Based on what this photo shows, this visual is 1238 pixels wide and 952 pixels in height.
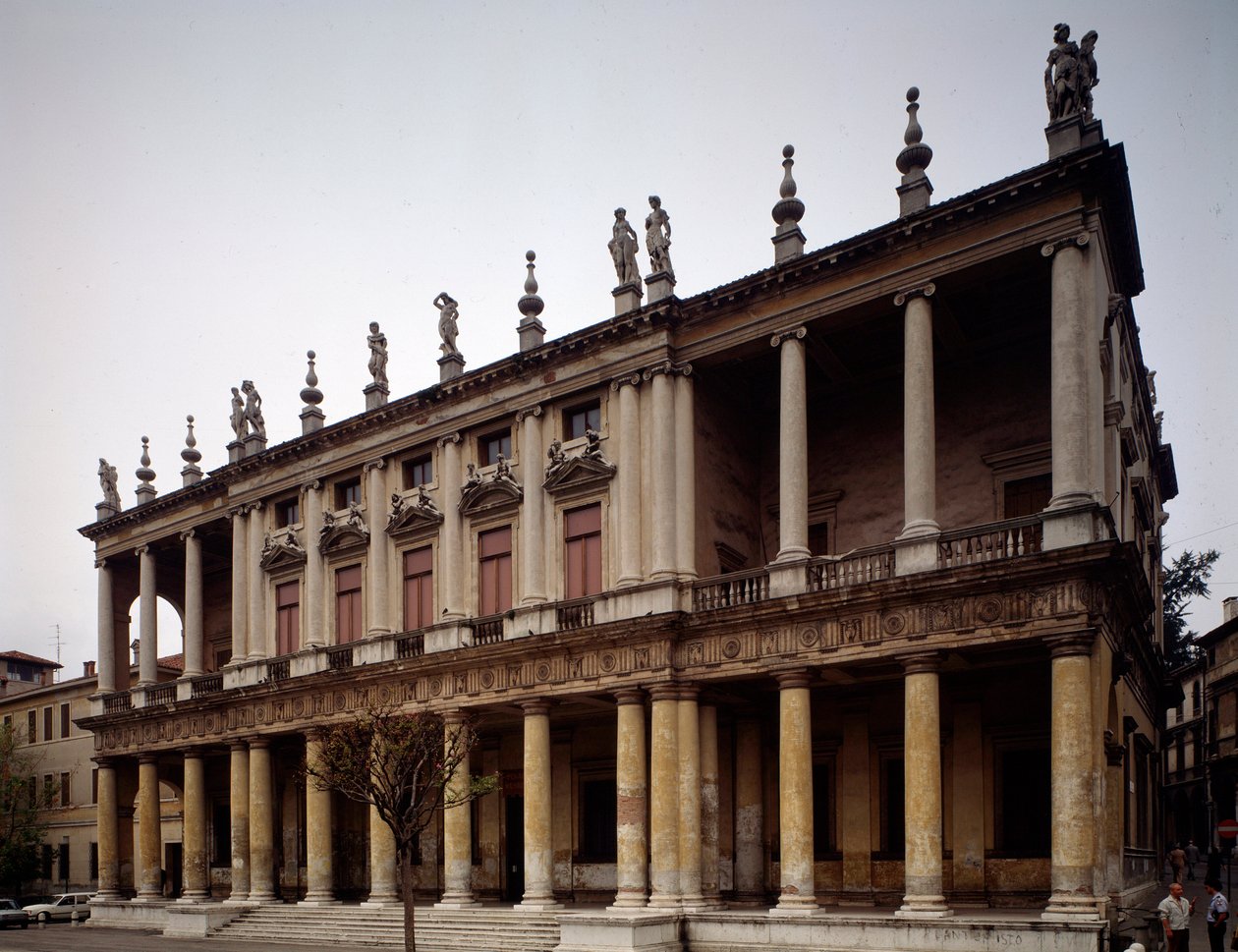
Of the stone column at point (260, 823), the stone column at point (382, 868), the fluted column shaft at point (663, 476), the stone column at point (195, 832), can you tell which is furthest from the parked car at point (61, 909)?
the fluted column shaft at point (663, 476)

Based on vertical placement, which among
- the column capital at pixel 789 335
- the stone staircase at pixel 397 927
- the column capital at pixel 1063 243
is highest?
the column capital at pixel 1063 243

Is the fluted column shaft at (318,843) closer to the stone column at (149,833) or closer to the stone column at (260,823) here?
the stone column at (260,823)

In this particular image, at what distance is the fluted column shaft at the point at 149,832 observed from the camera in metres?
37.6

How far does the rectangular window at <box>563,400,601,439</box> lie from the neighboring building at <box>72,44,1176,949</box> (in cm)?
8

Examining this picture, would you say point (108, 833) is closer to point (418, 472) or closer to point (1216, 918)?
point (418, 472)

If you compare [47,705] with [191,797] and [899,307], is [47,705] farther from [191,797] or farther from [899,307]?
[899,307]

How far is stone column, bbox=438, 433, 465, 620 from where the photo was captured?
29.5 meters

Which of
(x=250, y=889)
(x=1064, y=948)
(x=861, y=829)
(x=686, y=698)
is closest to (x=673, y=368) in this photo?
(x=686, y=698)

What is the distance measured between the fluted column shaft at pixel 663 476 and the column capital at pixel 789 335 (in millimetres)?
2693

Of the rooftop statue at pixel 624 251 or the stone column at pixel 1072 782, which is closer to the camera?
the stone column at pixel 1072 782

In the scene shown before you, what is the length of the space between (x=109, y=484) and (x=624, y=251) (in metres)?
24.4

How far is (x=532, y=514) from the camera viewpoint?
28188mm

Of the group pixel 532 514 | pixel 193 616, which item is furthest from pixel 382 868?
pixel 193 616

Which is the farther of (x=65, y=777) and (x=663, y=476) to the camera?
(x=65, y=777)
